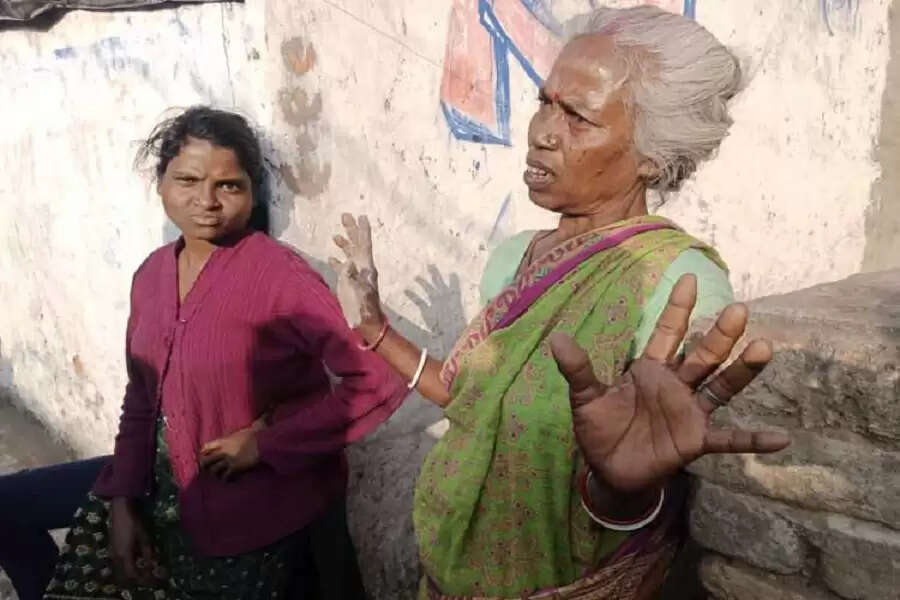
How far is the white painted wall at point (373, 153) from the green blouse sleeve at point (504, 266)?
0.89m

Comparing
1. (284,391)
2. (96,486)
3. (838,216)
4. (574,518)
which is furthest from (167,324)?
(838,216)

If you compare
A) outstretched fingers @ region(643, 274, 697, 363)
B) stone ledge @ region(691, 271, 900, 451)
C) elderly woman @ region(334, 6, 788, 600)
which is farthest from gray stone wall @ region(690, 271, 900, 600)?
outstretched fingers @ region(643, 274, 697, 363)

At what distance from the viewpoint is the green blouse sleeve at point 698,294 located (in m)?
1.34

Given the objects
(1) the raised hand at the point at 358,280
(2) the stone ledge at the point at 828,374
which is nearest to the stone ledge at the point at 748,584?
(2) the stone ledge at the point at 828,374

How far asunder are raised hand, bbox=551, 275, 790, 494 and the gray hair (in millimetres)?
433

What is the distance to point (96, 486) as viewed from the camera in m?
2.21

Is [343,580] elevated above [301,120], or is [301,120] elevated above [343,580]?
[301,120]

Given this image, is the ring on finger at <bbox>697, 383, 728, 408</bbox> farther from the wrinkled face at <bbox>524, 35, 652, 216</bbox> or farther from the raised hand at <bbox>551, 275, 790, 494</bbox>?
the wrinkled face at <bbox>524, 35, 652, 216</bbox>

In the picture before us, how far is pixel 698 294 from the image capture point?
1.34 m

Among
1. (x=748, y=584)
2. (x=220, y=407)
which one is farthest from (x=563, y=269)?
(x=220, y=407)

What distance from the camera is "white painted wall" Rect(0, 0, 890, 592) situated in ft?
8.36

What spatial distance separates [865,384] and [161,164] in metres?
1.64

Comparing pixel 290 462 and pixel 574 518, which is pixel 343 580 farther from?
pixel 574 518

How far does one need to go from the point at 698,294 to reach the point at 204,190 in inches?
48.3
